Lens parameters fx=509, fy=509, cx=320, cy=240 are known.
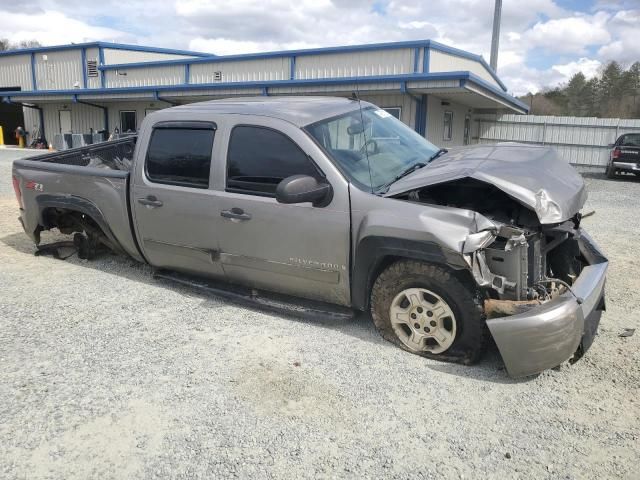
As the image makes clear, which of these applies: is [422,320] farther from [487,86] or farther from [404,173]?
[487,86]

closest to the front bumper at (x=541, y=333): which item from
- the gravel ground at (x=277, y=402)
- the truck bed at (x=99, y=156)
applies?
the gravel ground at (x=277, y=402)

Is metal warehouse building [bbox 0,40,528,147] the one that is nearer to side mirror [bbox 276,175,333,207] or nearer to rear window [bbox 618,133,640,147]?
rear window [bbox 618,133,640,147]

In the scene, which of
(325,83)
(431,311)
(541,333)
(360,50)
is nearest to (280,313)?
(431,311)

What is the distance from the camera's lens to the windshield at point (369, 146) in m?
3.95

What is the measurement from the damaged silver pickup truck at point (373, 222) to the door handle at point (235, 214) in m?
0.02

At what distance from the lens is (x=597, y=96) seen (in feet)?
166

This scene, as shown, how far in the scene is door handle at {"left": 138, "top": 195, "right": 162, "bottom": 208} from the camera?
4703 millimetres

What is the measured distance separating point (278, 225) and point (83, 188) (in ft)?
8.58

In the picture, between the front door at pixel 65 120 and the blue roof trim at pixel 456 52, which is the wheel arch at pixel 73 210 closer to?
the blue roof trim at pixel 456 52

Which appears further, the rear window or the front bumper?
the rear window

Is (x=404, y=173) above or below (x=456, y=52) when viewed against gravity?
below

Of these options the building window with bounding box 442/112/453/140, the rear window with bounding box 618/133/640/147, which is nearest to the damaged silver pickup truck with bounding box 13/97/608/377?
the building window with bounding box 442/112/453/140

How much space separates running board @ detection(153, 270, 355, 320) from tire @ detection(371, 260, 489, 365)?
1.37ft

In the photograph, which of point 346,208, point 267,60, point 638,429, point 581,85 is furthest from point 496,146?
point 581,85
